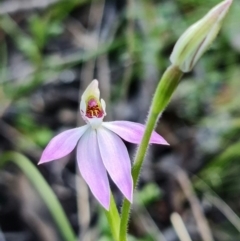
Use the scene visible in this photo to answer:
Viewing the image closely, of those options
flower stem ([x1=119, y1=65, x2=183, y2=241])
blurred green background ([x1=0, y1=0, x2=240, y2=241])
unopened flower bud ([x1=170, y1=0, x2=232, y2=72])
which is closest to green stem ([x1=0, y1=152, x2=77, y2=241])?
blurred green background ([x1=0, y1=0, x2=240, y2=241])

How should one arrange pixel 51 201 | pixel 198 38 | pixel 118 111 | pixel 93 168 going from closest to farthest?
pixel 198 38 → pixel 93 168 → pixel 51 201 → pixel 118 111

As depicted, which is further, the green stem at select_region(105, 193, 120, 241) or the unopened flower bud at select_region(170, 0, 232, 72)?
the green stem at select_region(105, 193, 120, 241)

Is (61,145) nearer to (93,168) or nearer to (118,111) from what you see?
(93,168)

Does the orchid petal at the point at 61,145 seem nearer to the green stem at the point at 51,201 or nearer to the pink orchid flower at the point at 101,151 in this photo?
the pink orchid flower at the point at 101,151

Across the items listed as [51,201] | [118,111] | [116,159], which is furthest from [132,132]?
[118,111]

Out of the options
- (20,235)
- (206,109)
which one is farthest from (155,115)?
(206,109)

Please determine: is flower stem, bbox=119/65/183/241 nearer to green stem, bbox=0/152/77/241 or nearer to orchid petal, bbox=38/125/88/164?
orchid petal, bbox=38/125/88/164
